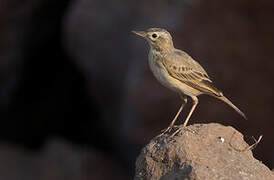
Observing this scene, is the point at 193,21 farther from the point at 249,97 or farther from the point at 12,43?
the point at 12,43

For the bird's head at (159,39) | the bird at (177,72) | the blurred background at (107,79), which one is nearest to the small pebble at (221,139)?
the bird at (177,72)

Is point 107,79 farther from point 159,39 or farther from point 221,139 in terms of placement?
point 221,139

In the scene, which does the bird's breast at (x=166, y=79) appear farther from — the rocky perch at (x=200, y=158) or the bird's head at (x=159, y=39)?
the rocky perch at (x=200, y=158)

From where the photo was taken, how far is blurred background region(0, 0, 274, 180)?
45.0ft

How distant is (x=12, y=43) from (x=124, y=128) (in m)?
3.48

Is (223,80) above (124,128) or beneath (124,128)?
above

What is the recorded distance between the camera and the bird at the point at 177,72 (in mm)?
8906

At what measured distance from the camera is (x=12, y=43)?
1659cm

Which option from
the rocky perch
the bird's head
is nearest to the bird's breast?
the bird's head

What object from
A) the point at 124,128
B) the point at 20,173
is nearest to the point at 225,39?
the point at 124,128

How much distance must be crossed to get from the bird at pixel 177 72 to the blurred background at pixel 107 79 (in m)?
4.55

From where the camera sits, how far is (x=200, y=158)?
24.0 feet

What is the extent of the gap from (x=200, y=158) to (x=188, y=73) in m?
1.92

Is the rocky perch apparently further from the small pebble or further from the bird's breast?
the bird's breast
